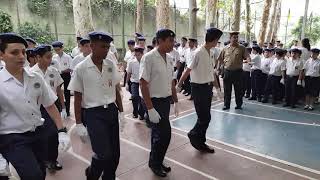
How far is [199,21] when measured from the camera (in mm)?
26859

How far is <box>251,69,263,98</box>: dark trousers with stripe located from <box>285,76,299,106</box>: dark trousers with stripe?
33.9 inches

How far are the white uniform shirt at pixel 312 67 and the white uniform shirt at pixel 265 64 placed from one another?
1.10m

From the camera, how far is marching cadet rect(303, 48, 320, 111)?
321 inches

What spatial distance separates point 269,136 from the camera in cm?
605

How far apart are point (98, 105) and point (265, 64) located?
23.4 ft

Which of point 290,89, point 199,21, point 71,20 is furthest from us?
point 199,21

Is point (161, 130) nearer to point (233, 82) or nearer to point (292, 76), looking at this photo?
point (233, 82)

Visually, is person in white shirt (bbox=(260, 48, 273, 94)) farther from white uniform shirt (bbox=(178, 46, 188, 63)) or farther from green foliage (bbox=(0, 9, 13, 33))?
green foliage (bbox=(0, 9, 13, 33))

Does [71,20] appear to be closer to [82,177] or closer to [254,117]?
[254,117]

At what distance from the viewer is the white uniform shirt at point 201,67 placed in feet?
16.5

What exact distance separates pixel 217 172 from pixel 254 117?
3430 millimetres

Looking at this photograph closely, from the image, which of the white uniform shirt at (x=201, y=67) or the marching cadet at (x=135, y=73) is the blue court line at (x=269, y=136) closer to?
the marching cadet at (x=135, y=73)

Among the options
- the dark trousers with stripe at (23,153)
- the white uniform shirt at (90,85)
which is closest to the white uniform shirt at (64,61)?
the white uniform shirt at (90,85)

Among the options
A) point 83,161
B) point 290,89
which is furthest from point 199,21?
point 83,161
